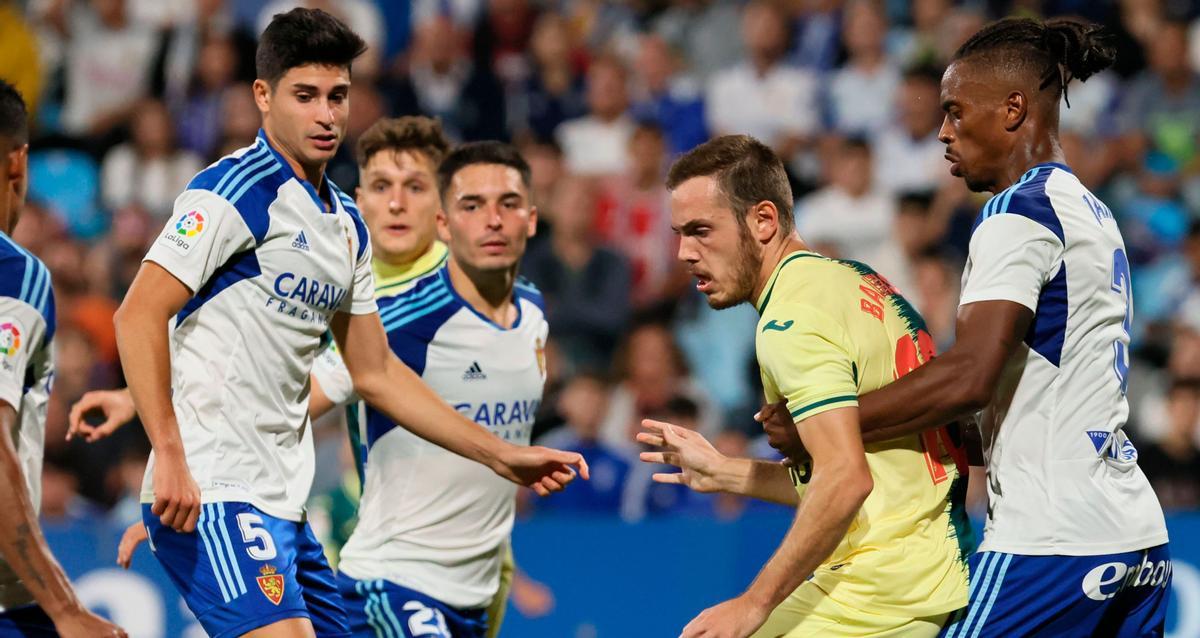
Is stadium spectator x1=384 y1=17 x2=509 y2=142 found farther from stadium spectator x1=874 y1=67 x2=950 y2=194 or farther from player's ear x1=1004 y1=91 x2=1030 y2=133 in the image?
player's ear x1=1004 y1=91 x2=1030 y2=133

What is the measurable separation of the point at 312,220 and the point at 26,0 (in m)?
9.75

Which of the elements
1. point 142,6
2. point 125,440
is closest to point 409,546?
point 125,440

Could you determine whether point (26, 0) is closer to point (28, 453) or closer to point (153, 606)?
point (153, 606)

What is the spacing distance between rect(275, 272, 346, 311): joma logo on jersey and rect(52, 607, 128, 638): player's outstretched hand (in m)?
1.17

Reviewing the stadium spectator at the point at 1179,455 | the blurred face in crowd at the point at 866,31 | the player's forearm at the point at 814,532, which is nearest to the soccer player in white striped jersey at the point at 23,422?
the player's forearm at the point at 814,532

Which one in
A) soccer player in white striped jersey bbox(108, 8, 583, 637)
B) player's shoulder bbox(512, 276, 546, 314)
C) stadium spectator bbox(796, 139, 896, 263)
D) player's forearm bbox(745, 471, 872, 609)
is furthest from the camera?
stadium spectator bbox(796, 139, 896, 263)

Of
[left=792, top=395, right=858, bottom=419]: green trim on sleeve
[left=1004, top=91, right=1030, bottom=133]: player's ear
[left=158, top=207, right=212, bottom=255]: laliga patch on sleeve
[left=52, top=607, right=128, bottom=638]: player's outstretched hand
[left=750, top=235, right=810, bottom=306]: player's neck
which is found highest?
[left=1004, top=91, right=1030, bottom=133]: player's ear

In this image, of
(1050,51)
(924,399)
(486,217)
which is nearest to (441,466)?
(486,217)

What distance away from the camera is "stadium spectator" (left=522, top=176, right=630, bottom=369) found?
11188 mm

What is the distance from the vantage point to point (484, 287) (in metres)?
6.29

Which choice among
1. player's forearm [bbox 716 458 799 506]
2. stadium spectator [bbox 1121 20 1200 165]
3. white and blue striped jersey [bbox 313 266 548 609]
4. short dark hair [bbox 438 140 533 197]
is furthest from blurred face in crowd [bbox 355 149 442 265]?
stadium spectator [bbox 1121 20 1200 165]

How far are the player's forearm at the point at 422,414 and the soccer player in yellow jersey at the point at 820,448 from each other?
109cm

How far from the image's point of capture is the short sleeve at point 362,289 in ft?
17.8

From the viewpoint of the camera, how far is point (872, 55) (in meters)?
12.4
